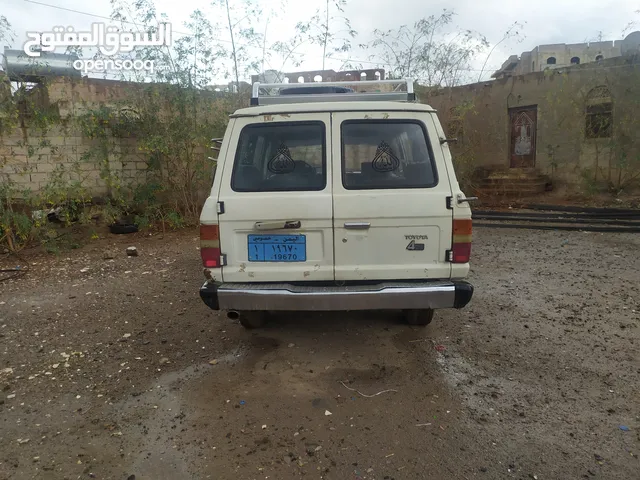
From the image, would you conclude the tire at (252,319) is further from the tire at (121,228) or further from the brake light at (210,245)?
the tire at (121,228)

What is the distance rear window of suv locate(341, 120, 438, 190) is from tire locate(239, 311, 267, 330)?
1.44 m

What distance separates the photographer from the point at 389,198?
10.2 feet

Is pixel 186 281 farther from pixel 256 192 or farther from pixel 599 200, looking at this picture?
pixel 599 200

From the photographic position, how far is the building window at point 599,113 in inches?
416

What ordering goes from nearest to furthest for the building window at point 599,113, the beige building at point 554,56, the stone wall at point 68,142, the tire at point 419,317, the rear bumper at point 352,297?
1. the rear bumper at point 352,297
2. the tire at point 419,317
3. the stone wall at point 68,142
4. the building window at point 599,113
5. the beige building at point 554,56

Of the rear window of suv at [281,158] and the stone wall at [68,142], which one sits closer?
the rear window of suv at [281,158]

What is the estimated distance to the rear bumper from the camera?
308cm

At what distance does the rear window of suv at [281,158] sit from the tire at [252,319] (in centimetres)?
118

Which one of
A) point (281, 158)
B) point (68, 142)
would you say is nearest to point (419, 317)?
point (281, 158)

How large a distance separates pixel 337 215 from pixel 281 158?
642mm

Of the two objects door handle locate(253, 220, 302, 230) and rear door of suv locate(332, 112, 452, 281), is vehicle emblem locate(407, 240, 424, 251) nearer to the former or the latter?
rear door of suv locate(332, 112, 452, 281)

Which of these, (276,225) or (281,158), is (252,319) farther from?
(281,158)

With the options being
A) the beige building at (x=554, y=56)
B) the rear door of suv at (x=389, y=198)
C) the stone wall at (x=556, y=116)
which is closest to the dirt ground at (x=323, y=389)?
the rear door of suv at (x=389, y=198)

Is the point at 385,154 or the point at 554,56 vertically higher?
the point at 554,56
